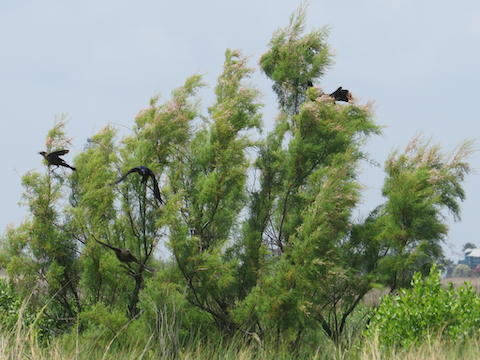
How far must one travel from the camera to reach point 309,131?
26.1 feet

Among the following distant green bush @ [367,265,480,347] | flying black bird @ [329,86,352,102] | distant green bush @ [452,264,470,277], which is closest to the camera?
distant green bush @ [367,265,480,347]

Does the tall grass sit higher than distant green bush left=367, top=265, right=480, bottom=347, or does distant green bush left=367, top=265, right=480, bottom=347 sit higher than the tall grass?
distant green bush left=367, top=265, right=480, bottom=347

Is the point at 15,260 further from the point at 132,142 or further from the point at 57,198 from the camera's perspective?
the point at 132,142

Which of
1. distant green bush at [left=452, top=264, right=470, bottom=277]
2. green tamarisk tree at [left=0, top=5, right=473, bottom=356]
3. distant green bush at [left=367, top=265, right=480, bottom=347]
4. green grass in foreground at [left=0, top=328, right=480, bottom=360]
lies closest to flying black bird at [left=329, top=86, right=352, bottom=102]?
green tamarisk tree at [left=0, top=5, right=473, bottom=356]

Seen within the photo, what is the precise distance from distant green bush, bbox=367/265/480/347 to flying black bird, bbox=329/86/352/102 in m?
3.87

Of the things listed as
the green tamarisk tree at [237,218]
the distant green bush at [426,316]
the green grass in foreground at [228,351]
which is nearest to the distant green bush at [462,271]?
the green tamarisk tree at [237,218]

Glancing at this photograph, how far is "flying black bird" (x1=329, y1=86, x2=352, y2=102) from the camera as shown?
916cm

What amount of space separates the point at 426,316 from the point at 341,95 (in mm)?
4431

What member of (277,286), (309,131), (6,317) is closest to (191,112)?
(309,131)

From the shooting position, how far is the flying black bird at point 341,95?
9164 millimetres

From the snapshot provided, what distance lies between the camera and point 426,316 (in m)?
6.38

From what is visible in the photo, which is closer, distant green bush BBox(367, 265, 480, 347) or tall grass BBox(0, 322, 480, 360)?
tall grass BBox(0, 322, 480, 360)

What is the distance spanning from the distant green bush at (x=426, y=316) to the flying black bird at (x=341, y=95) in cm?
387

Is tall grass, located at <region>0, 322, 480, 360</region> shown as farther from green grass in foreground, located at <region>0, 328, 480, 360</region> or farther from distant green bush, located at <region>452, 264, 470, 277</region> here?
distant green bush, located at <region>452, 264, 470, 277</region>
